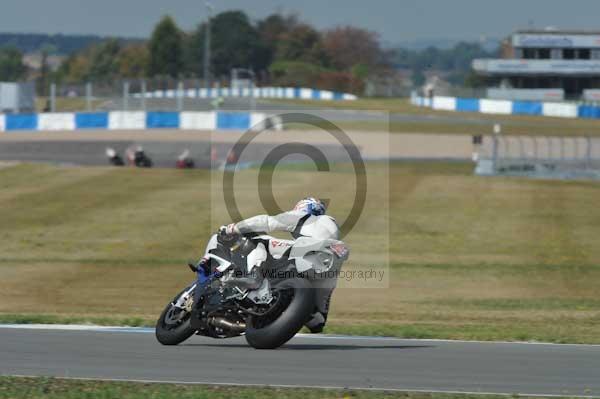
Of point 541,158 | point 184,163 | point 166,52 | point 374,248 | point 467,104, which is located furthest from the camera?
point 166,52

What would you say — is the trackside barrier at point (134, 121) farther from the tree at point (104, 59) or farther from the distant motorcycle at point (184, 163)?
the tree at point (104, 59)

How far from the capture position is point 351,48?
13238 cm

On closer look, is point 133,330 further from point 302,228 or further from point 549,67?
point 549,67

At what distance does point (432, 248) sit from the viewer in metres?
23.4

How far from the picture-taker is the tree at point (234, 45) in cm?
12694

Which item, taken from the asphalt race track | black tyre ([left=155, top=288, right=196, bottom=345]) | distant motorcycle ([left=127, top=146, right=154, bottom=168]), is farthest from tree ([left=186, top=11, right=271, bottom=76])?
black tyre ([left=155, top=288, right=196, bottom=345])

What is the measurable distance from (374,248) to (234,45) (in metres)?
107

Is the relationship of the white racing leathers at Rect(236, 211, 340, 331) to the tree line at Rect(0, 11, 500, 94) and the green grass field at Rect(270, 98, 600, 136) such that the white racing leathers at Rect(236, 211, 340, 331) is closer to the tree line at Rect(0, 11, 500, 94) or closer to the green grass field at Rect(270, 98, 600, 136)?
the green grass field at Rect(270, 98, 600, 136)

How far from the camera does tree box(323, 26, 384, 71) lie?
427ft

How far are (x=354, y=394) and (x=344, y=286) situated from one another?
12133 millimetres

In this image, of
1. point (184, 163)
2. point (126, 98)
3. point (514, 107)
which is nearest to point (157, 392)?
point (184, 163)

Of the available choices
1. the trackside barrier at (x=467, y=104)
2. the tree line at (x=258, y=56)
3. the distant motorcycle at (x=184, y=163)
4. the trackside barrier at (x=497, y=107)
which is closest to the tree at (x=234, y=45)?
the tree line at (x=258, y=56)

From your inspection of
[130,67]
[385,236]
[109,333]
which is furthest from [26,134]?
[130,67]

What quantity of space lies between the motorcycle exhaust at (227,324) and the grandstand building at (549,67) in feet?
274
